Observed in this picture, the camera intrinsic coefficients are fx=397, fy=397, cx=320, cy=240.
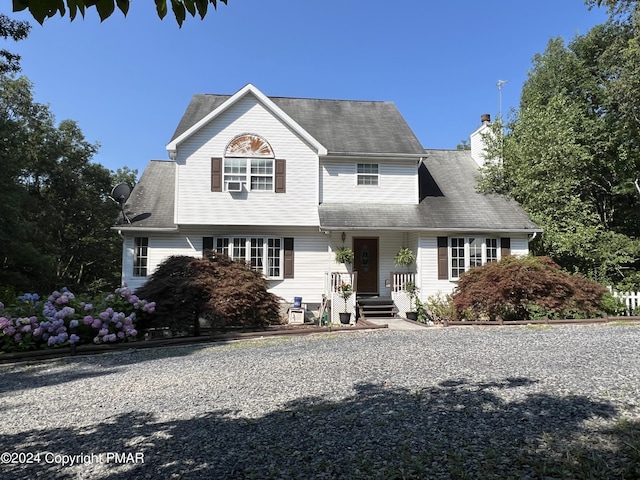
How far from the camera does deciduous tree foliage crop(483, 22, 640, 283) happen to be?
15.0 meters

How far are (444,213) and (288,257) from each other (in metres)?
5.91

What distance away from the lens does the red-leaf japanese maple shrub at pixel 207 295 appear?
33.0 ft

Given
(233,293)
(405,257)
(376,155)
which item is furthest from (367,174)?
(233,293)

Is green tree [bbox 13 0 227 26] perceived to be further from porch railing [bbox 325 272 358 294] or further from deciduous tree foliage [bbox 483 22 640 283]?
deciduous tree foliage [bbox 483 22 640 283]

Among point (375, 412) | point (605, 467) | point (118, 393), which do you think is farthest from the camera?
point (118, 393)

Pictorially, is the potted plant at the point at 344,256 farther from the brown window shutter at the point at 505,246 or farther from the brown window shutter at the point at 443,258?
the brown window shutter at the point at 505,246

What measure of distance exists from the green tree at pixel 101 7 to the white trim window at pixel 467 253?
42.8 feet

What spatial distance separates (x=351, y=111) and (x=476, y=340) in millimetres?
11997

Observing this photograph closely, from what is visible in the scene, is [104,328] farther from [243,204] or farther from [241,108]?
[241,108]

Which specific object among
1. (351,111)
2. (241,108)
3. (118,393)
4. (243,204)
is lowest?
(118,393)

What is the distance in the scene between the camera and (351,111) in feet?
57.1

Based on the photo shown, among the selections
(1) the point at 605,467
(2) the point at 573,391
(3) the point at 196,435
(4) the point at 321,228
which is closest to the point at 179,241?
(4) the point at 321,228

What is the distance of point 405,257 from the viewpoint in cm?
1403

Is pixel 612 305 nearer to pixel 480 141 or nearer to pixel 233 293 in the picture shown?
pixel 480 141
